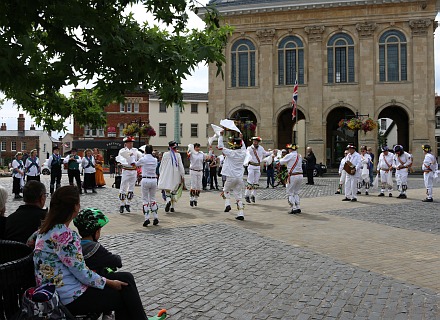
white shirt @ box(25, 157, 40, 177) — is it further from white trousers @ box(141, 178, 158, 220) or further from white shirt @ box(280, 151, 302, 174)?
white shirt @ box(280, 151, 302, 174)

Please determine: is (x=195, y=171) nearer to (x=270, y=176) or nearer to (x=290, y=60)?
(x=270, y=176)

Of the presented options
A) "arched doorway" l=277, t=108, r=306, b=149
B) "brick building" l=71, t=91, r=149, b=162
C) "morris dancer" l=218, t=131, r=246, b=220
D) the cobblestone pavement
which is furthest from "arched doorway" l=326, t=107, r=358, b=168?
the cobblestone pavement

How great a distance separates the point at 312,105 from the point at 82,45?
38.0 m

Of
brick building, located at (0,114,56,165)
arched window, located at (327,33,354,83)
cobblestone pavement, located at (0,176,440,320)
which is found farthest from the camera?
brick building, located at (0,114,56,165)

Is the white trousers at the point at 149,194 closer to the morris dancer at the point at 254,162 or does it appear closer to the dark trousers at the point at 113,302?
the morris dancer at the point at 254,162

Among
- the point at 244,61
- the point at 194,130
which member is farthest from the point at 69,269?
the point at 194,130

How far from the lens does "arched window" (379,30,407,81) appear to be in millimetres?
39375

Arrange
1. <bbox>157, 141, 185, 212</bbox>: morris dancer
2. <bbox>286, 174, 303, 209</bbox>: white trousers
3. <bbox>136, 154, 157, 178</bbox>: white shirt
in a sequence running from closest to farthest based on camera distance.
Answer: <bbox>136, 154, 157, 178</bbox>: white shirt
<bbox>286, 174, 303, 209</bbox>: white trousers
<bbox>157, 141, 185, 212</bbox>: morris dancer

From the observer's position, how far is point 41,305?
10.8 feet

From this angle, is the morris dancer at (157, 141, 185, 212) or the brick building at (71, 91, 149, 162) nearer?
the morris dancer at (157, 141, 185, 212)

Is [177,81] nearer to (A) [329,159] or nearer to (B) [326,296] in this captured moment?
(B) [326,296]

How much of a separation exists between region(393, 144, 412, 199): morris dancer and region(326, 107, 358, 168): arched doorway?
997 inches

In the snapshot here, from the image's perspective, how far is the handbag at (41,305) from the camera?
3.27 m

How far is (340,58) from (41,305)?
4058 centimetres
